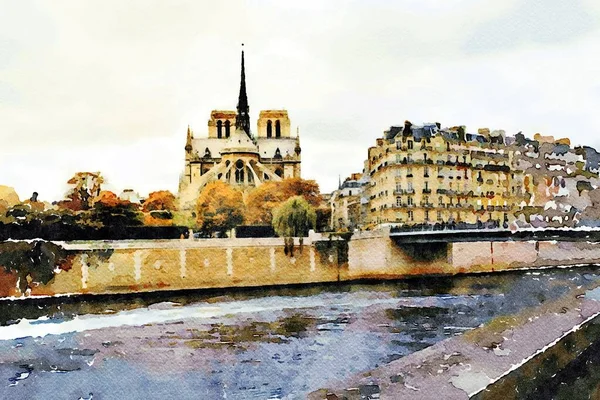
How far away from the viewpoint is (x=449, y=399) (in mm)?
1131

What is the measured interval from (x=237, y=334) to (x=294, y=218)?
198cm

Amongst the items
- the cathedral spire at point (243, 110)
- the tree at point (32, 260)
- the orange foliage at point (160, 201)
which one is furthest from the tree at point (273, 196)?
the tree at point (32, 260)

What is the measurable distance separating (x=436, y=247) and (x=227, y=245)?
1.75 m

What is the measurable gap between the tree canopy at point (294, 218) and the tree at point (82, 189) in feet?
5.46

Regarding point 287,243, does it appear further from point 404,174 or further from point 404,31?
point 404,31

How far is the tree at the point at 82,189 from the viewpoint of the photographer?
276 cm

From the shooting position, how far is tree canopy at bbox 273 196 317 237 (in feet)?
15.8

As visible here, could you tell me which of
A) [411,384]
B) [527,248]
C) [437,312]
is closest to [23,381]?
[411,384]

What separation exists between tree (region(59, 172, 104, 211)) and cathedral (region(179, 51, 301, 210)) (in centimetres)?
42

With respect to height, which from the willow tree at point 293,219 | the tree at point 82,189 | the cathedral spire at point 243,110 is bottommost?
the willow tree at point 293,219

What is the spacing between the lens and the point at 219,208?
503 centimetres

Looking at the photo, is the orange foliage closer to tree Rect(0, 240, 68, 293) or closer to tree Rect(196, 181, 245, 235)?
tree Rect(196, 181, 245, 235)

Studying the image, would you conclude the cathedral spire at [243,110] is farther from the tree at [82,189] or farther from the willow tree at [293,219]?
the willow tree at [293,219]

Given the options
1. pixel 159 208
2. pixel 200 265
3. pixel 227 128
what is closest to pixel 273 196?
pixel 159 208
